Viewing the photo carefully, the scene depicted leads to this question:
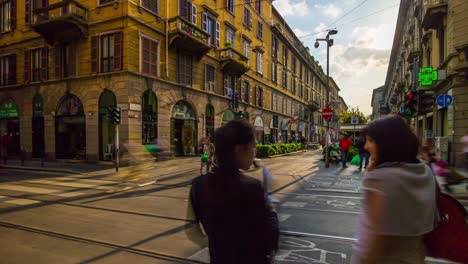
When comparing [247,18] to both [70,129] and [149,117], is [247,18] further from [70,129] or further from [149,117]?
[70,129]

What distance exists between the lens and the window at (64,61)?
1798cm

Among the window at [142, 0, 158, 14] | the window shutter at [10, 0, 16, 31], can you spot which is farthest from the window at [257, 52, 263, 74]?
the window shutter at [10, 0, 16, 31]

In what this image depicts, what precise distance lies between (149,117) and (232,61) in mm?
9924

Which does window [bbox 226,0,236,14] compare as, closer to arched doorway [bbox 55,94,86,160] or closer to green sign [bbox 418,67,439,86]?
arched doorway [bbox 55,94,86,160]

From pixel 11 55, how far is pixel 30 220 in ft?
67.0

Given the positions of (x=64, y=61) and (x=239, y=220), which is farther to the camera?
(x=64, y=61)

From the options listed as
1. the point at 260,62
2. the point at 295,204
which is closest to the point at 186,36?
the point at 295,204

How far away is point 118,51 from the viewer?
16422mm

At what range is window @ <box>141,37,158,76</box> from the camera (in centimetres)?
1730

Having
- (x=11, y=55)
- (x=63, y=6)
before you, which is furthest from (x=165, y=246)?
(x=11, y=55)

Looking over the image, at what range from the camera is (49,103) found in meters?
18.8

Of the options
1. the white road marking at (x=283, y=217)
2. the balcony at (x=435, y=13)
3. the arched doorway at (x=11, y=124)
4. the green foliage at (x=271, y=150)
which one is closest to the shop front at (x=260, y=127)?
the green foliage at (x=271, y=150)

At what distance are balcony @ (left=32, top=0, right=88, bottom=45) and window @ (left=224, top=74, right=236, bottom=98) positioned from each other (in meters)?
11.9

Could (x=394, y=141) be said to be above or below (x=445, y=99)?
below
